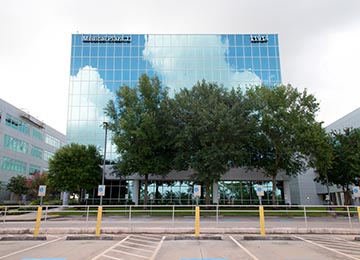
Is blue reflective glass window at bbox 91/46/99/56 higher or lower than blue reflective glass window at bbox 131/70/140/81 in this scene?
higher

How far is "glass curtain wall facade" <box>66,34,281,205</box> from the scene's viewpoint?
44500mm

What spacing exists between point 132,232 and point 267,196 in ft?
94.8

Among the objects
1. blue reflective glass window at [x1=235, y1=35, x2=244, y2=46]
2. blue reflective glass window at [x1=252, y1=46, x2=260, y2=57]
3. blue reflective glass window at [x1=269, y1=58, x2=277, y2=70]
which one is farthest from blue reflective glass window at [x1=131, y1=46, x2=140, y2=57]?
blue reflective glass window at [x1=269, y1=58, x2=277, y2=70]

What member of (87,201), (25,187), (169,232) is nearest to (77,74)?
(87,201)

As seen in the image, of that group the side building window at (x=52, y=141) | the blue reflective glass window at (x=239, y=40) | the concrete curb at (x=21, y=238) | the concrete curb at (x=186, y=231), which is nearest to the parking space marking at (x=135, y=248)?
the concrete curb at (x=186, y=231)

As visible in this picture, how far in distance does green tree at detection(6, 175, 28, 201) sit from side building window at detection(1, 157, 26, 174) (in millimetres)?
3423

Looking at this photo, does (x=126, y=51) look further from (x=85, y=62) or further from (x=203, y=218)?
(x=203, y=218)

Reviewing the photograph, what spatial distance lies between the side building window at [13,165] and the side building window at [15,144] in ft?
7.50

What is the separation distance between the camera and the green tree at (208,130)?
28125 mm

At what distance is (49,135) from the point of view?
72.8 meters

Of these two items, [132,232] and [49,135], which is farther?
[49,135]

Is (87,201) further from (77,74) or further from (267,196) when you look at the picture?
(267,196)

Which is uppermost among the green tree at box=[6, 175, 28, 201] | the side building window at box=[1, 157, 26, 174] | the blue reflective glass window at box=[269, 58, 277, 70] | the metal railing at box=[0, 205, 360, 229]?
the blue reflective glass window at box=[269, 58, 277, 70]

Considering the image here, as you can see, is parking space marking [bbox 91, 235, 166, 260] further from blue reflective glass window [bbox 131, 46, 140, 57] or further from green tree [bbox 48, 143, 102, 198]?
blue reflective glass window [bbox 131, 46, 140, 57]
